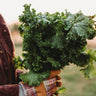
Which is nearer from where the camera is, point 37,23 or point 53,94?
point 37,23

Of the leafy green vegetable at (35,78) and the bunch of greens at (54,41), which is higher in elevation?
the bunch of greens at (54,41)

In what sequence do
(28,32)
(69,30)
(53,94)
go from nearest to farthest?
1. (69,30)
2. (28,32)
3. (53,94)

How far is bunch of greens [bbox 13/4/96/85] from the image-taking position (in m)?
1.84

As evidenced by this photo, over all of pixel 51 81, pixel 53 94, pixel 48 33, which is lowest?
pixel 53 94

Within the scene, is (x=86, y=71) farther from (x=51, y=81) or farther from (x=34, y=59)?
(x=34, y=59)

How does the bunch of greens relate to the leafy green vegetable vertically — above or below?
above

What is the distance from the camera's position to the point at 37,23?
190cm

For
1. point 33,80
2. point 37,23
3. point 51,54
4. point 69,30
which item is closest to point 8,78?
point 33,80

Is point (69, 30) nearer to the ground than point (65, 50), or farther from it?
farther from it

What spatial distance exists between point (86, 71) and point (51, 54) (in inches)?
14.9

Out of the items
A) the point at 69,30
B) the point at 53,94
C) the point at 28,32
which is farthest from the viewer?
the point at 53,94

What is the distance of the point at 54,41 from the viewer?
188 centimetres

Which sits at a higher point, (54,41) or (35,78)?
(54,41)

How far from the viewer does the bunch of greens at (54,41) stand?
1.84 m
